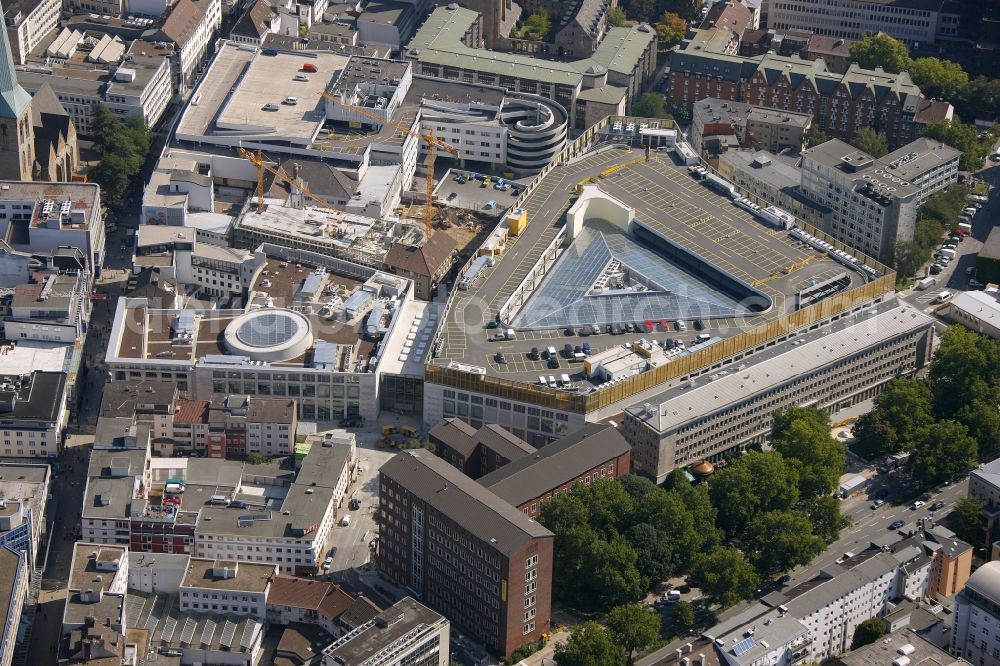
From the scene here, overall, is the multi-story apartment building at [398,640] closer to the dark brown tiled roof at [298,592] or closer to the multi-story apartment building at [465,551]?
the multi-story apartment building at [465,551]

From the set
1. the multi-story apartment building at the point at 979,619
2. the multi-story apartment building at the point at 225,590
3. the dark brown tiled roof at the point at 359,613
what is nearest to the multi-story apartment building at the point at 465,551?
the dark brown tiled roof at the point at 359,613

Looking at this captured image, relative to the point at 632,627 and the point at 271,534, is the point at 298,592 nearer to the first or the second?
the point at 271,534

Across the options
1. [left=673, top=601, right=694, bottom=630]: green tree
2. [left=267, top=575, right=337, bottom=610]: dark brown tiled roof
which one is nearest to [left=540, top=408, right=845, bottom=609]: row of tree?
[left=673, top=601, right=694, bottom=630]: green tree

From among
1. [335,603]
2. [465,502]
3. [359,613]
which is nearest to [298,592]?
[335,603]

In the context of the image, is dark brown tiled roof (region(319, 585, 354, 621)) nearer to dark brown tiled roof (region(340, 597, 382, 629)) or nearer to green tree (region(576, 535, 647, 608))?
dark brown tiled roof (region(340, 597, 382, 629))

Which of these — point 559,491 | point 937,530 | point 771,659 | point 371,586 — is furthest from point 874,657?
point 371,586
